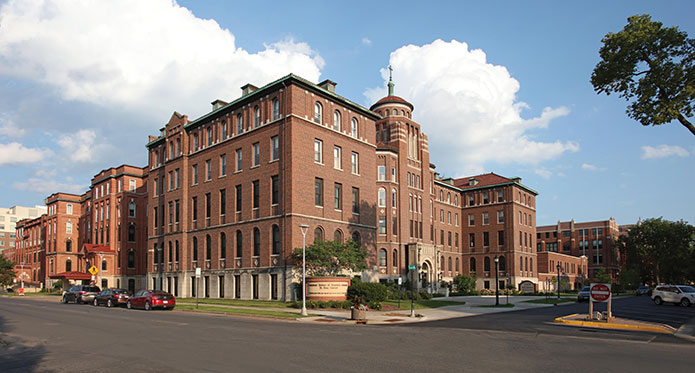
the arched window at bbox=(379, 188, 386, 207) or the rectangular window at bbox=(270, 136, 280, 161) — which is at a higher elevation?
the rectangular window at bbox=(270, 136, 280, 161)

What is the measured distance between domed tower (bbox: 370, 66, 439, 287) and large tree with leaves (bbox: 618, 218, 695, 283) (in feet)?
190

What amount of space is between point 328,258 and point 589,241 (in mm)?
107839

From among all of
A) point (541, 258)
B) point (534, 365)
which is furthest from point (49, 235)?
point (534, 365)

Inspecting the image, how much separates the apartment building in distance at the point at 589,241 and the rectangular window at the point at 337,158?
96.8 meters

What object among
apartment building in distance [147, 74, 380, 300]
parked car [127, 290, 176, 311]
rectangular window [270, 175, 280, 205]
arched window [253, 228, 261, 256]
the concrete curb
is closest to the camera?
the concrete curb

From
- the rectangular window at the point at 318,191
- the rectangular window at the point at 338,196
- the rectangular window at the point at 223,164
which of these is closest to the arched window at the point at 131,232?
the rectangular window at the point at 223,164

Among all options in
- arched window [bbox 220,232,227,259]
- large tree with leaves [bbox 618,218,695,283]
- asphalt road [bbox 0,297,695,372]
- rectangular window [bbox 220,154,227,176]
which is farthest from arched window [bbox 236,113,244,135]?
large tree with leaves [bbox 618,218,695,283]

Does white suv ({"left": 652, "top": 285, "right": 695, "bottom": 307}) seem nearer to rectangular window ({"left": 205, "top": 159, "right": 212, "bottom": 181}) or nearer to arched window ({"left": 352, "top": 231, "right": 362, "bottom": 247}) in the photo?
arched window ({"left": 352, "top": 231, "right": 362, "bottom": 247})

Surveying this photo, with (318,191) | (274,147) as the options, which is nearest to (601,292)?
(318,191)

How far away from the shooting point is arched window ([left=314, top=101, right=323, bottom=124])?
45594mm

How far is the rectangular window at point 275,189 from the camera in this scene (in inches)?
1740

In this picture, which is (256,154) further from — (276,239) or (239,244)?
(239,244)

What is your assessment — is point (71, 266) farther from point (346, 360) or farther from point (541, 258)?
point (346, 360)

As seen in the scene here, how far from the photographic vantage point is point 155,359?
13.2m
